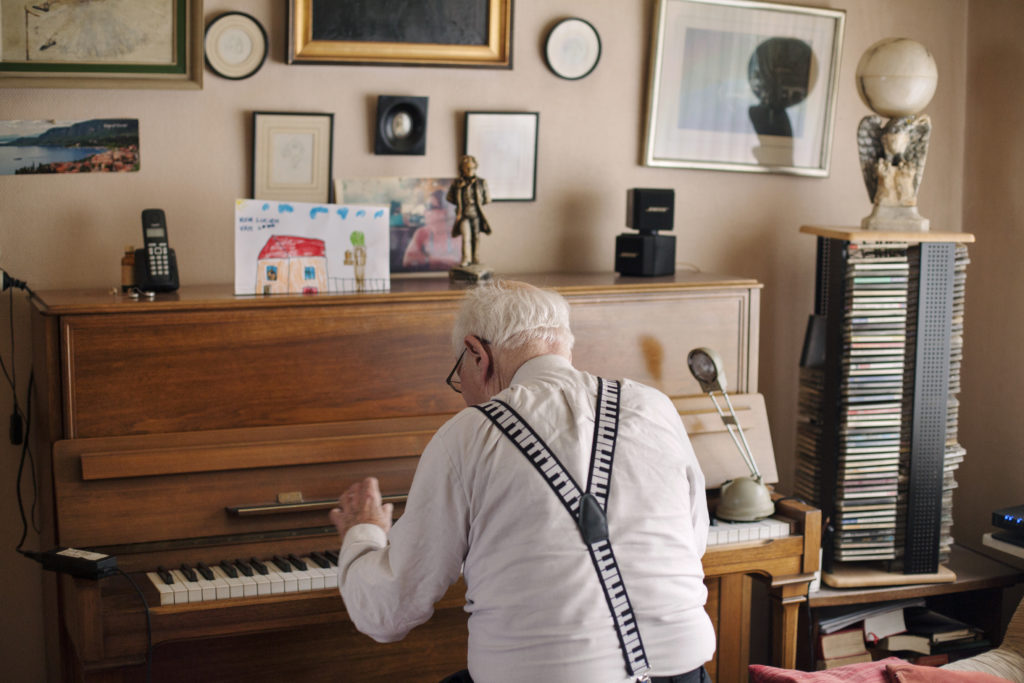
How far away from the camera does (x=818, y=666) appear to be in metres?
3.15

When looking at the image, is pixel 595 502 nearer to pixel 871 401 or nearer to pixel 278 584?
pixel 278 584

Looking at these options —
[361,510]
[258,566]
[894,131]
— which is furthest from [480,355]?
[894,131]

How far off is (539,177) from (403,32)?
1.97 ft

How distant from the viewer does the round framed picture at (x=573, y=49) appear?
10.3 ft

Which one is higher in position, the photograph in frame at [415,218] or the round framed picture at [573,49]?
the round framed picture at [573,49]

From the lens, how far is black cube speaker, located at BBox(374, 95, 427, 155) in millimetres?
2953

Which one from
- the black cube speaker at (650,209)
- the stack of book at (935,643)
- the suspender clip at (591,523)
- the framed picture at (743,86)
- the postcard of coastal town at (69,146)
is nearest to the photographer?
the suspender clip at (591,523)

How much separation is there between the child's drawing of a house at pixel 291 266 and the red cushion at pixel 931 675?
1.56 meters

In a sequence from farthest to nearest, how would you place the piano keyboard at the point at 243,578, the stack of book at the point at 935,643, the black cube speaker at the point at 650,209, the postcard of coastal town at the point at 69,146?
the stack of book at the point at 935,643 < the black cube speaker at the point at 650,209 < the postcard of coastal town at the point at 69,146 < the piano keyboard at the point at 243,578

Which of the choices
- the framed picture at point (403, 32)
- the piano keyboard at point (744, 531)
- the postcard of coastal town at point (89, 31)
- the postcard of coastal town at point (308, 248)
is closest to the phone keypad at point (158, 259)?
the postcard of coastal town at point (308, 248)

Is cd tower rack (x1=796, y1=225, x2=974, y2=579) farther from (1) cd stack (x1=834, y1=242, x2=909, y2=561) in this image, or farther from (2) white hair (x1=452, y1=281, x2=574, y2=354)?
(2) white hair (x1=452, y1=281, x2=574, y2=354)

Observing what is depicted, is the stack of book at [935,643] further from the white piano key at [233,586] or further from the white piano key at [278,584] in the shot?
the white piano key at [233,586]

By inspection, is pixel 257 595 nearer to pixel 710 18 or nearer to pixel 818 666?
pixel 818 666

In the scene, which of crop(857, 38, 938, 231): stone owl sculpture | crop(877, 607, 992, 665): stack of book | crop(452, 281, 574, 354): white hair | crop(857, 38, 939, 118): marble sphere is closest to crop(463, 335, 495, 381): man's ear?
crop(452, 281, 574, 354): white hair
